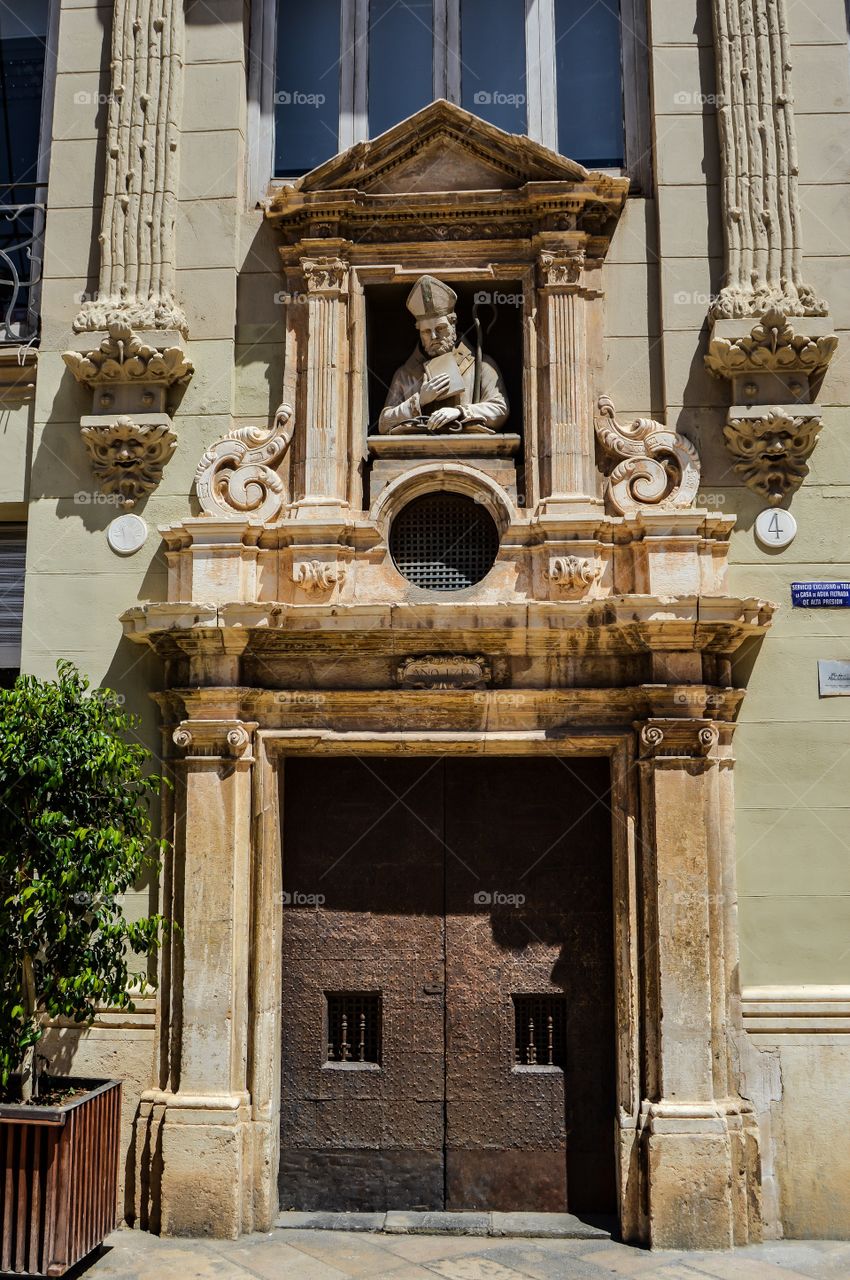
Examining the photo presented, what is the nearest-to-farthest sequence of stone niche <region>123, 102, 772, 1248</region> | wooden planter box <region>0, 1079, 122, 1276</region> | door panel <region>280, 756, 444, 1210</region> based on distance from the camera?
wooden planter box <region>0, 1079, 122, 1276</region> < stone niche <region>123, 102, 772, 1248</region> < door panel <region>280, 756, 444, 1210</region>

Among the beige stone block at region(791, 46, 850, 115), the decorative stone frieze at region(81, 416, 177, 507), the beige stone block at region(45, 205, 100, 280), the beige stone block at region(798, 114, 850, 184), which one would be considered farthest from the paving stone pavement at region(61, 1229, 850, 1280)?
the beige stone block at region(791, 46, 850, 115)

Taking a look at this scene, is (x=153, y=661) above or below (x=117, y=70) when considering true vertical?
below

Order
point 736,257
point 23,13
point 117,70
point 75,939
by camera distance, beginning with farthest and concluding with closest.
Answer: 1. point 23,13
2. point 117,70
3. point 736,257
4. point 75,939

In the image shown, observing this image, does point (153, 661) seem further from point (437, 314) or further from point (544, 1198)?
point (544, 1198)

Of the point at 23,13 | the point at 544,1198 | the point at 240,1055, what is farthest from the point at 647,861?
the point at 23,13

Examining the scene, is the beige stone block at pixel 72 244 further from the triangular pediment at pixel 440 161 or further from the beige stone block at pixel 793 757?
the beige stone block at pixel 793 757

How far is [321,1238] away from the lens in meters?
6.91

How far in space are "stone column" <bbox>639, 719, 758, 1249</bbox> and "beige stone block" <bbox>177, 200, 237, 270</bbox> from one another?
4.34 m

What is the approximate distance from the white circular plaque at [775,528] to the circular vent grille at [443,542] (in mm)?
1702

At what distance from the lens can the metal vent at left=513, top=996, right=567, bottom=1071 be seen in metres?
7.40

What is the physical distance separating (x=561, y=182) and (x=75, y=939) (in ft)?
18.7

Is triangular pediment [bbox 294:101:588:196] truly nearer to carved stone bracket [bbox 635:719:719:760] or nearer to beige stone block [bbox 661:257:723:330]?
beige stone block [bbox 661:257:723:330]

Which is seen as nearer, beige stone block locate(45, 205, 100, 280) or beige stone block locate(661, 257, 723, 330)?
beige stone block locate(661, 257, 723, 330)

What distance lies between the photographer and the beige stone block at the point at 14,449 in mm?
8078
